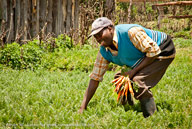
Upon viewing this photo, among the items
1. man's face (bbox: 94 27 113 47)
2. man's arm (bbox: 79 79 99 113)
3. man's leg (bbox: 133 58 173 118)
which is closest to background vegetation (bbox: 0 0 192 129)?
man's arm (bbox: 79 79 99 113)

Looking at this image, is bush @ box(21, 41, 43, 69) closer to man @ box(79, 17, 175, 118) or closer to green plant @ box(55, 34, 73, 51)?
green plant @ box(55, 34, 73, 51)

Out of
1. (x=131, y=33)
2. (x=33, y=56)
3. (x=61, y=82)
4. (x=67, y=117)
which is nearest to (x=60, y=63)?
(x=33, y=56)

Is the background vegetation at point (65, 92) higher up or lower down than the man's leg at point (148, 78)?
lower down

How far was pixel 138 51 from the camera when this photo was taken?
387cm

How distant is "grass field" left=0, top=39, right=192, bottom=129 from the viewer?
384cm

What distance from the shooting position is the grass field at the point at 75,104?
151 inches

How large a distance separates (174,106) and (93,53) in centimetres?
454

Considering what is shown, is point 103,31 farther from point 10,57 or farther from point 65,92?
point 10,57

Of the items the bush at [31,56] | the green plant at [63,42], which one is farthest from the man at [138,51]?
the green plant at [63,42]

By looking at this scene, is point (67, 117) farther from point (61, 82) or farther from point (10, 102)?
point (61, 82)

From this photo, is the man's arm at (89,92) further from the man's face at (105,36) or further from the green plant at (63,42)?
the green plant at (63,42)

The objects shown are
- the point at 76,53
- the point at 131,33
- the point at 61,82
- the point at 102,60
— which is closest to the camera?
the point at 131,33

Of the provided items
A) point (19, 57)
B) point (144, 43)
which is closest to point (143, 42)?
point (144, 43)

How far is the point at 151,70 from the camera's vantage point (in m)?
3.91
